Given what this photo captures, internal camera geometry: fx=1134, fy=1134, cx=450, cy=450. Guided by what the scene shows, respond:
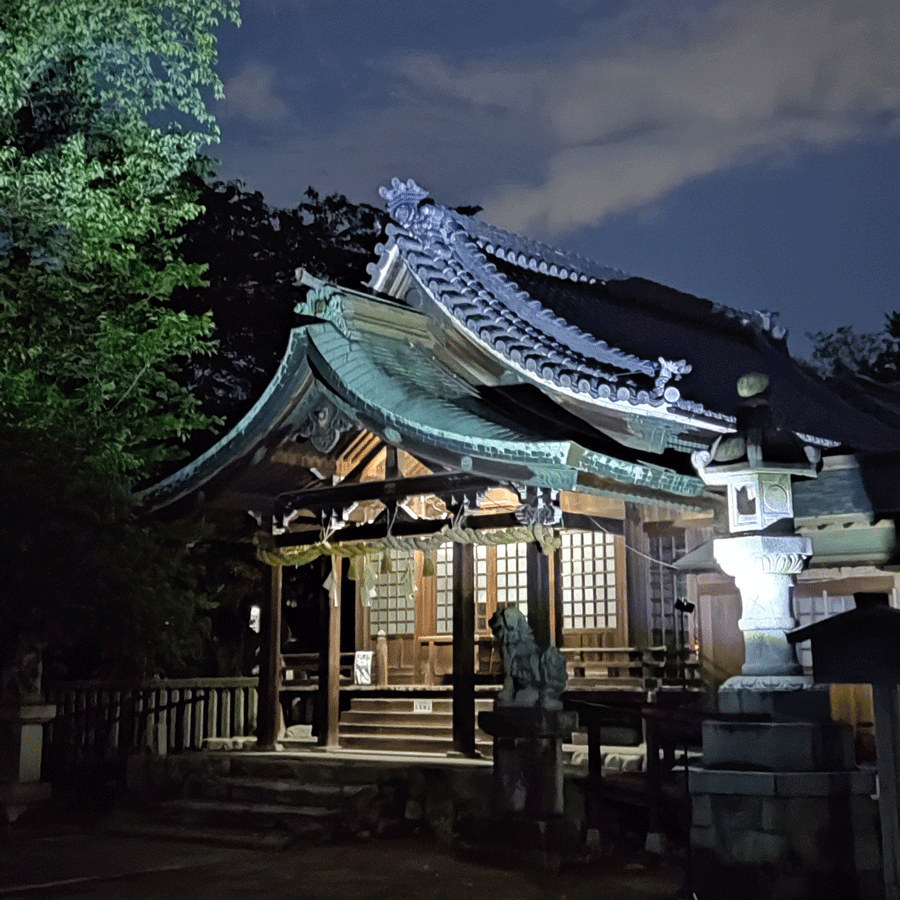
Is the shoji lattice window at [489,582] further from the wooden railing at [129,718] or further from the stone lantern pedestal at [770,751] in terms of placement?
the stone lantern pedestal at [770,751]

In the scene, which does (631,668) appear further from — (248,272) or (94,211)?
(248,272)

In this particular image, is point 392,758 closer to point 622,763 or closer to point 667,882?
point 622,763

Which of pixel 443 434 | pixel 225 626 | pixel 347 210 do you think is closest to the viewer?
pixel 443 434

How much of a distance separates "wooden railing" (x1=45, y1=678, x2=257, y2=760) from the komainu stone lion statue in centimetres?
621

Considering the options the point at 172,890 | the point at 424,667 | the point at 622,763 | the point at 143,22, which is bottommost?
the point at 172,890

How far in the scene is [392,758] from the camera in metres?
15.1

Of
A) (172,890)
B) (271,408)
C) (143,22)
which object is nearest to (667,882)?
(172,890)

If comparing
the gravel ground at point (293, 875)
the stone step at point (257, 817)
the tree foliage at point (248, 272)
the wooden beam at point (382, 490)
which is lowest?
the gravel ground at point (293, 875)

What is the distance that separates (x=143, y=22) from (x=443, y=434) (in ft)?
29.9

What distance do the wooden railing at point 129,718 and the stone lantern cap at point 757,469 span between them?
951 cm

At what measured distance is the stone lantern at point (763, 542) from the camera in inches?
431

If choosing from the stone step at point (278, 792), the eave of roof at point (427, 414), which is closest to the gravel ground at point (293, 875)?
the stone step at point (278, 792)

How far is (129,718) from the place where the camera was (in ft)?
54.9

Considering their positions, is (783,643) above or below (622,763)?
above
